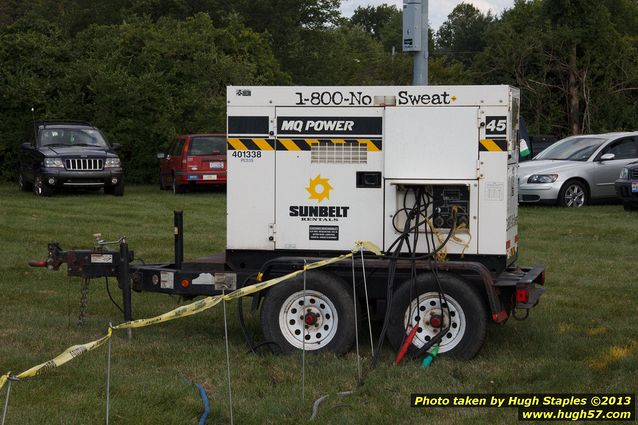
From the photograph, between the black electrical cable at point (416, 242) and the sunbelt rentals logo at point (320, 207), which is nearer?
the black electrical cable at point (416, 242)

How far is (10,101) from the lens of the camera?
29.9 m

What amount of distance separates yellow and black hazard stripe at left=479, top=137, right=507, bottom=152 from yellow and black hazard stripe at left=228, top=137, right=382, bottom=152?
804 millimetres

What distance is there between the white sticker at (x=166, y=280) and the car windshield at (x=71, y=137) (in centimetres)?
1730

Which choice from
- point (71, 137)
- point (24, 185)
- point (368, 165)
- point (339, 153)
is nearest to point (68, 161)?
point (71, 137)

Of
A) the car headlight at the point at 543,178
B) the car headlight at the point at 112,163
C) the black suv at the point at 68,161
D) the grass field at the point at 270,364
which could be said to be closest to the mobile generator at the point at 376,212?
the grass field at the point at 270,364

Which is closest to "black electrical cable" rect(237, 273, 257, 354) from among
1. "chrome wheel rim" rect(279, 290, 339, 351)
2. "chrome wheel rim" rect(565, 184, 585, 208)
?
A: "chrome wheel rim" rect(279, 290, 339, 351)

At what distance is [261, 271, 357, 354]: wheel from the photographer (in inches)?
329

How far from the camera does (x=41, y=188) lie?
24.8 m

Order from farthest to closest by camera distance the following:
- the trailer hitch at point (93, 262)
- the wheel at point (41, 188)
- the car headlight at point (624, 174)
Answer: the wheel at point (41, 188)
the car headlight at point (624, 174)
the trailer hitch at point (93, 262)

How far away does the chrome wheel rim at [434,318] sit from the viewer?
27.0 feet

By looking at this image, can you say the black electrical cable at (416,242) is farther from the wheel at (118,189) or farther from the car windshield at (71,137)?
the car windshield at (71,137)

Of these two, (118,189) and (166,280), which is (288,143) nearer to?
(166,280)

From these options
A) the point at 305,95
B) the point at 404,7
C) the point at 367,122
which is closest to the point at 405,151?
the point at 367,122

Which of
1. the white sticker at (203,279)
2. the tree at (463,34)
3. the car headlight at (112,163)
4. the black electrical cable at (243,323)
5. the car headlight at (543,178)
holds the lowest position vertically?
the black electrical cable at (243,323)
